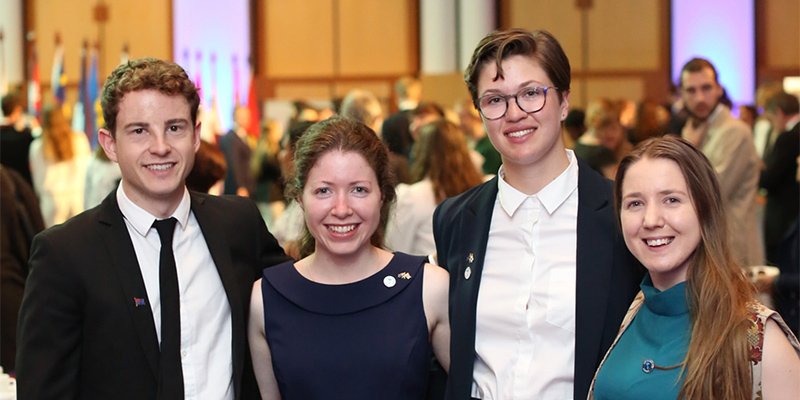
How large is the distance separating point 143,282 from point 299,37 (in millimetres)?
11190

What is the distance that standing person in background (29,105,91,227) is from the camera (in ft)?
23.1

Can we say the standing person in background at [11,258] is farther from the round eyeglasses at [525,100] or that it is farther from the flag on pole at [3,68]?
the flag on pole at [3,68]

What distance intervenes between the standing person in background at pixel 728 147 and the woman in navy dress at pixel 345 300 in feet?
9.52

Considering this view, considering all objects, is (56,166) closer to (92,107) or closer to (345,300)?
(92,107)

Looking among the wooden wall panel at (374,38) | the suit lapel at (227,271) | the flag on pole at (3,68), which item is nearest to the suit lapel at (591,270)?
the suit lapel at (227,271)

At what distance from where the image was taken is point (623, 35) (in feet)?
39.1

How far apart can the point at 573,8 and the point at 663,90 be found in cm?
173

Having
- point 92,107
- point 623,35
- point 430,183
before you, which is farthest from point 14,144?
point 623,35

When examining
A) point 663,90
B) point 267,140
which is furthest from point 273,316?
point 663,90

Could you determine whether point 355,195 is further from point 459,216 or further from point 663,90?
point 663,90

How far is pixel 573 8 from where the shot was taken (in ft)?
39.5

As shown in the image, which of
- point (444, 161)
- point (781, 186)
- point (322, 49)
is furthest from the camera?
point (322, 49)

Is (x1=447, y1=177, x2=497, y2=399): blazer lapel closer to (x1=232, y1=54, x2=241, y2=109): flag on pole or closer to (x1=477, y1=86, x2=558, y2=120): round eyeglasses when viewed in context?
(x1=477, y1=86, x2=558, y2=120): round eyeglasses

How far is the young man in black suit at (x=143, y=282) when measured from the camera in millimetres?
1978
